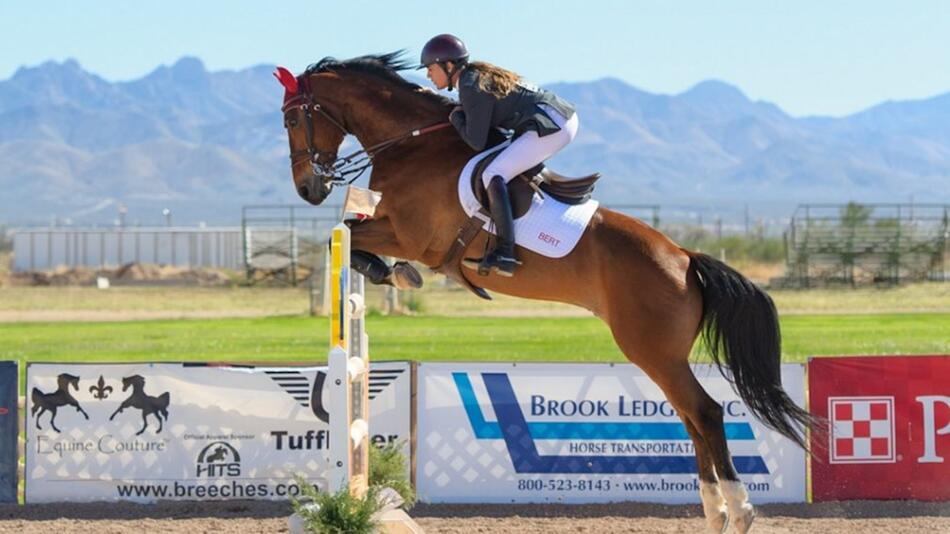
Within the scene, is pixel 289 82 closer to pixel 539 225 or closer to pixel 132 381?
pixel 539 225

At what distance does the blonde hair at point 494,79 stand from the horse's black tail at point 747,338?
1614 millimetres

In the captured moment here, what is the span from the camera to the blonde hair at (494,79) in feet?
26.3

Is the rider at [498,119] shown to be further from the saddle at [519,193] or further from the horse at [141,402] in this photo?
the horse at [141,402]

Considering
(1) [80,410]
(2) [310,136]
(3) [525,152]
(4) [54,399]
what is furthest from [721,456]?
(4) [54,399]

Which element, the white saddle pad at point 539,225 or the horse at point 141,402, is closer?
the white saddle pad at point 539,225

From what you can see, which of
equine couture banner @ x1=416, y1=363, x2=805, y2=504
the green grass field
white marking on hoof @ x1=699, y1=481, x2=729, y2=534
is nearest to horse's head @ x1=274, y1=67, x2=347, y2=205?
equine couture banner @ x1=416, y1=363, x2=805, y2=504

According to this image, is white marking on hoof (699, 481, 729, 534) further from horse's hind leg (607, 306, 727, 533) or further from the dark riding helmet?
the dark riding helmet

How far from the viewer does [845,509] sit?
1044cm

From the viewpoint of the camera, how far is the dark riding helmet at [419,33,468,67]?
8.12m

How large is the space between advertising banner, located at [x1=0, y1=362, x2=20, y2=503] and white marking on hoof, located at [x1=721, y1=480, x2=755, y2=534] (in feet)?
17.7

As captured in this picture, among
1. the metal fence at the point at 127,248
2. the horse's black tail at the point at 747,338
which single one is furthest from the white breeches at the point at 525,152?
the metal fence at the point at 127,248

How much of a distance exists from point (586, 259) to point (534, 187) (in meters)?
0.52

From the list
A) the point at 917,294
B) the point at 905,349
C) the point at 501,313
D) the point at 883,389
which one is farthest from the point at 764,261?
the point at 883,389

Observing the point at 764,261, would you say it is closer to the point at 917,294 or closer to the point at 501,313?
the point at 917,294
